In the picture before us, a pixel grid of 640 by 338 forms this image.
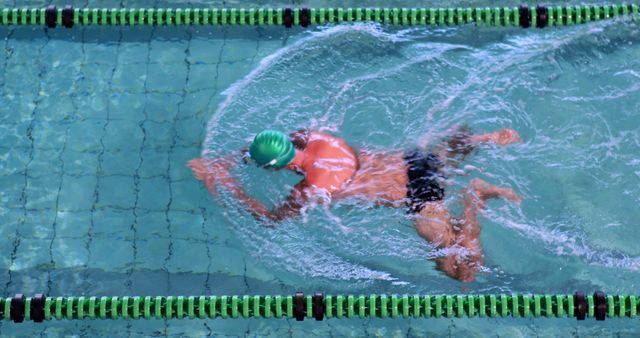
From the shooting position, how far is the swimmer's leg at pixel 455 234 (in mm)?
4434

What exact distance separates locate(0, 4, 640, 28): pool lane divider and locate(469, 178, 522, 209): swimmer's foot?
3.98ft

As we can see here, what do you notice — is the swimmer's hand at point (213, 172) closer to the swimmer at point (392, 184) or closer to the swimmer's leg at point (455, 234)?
the swimmer at point (392, 184)

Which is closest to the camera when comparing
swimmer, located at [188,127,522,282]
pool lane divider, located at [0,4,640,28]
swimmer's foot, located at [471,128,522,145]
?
swimmer, located at [188,127,522,282]

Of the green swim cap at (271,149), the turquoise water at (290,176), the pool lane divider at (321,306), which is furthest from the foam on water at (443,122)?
the green swim cap at (271,149)

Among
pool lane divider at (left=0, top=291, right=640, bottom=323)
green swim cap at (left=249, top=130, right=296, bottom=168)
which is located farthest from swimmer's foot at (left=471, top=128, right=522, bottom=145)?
green swim cap at (left=249, top=130, right=296, bottom=168)

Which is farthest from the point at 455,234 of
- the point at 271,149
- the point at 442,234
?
the point at 271,149

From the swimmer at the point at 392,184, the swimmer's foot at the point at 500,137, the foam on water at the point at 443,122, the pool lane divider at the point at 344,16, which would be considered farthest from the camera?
the pool lane divider at the point at 344,16

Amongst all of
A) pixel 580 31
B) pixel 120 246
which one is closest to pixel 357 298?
pixel 120 246

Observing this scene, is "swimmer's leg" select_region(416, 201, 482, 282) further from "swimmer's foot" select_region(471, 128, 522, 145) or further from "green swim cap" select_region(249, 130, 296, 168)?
"green swim cap" select_region(249, 130, 296, 168)

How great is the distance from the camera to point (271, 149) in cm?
424

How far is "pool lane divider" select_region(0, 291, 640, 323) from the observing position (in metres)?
4.17

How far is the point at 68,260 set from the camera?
4.60 metres

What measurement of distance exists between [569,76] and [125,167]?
2411 mm

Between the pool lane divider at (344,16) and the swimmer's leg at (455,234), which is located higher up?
the pool lane divider at (344,16)
